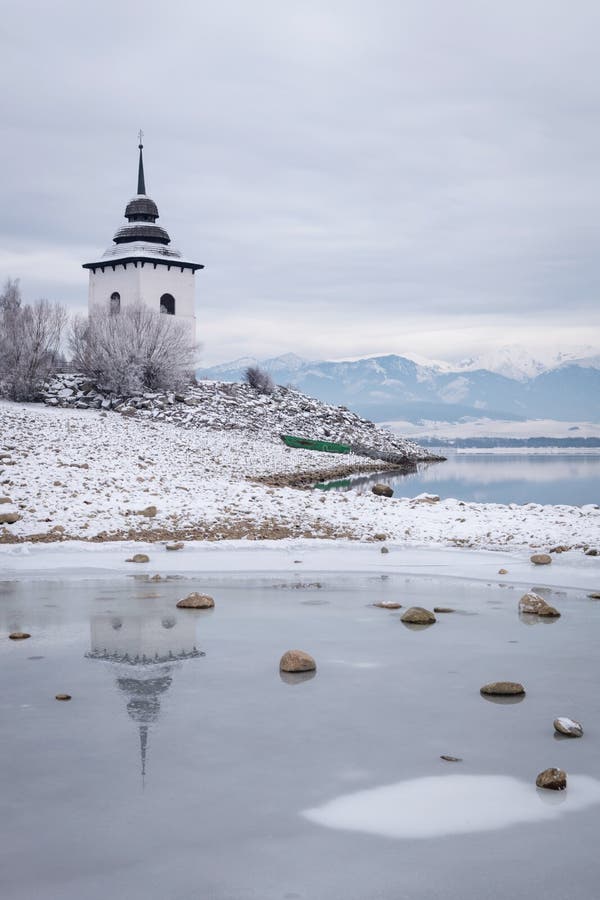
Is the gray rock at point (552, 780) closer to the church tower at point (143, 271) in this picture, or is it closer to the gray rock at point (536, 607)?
→ the gray rock at point (536, 607)

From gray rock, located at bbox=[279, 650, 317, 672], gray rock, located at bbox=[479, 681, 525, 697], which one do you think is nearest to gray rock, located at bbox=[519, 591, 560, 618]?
gray rock, located at bbox=[479, 681, 525, 697]

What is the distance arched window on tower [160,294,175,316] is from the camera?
62.1 metres

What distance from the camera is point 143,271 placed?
60500 mm

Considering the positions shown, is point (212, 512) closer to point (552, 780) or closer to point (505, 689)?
point (505, 689)

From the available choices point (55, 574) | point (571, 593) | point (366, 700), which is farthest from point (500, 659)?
point (55, 574)

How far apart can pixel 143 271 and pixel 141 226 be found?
186 inches

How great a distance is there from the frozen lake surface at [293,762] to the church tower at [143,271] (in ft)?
173

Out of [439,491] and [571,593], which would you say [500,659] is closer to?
[571,593]

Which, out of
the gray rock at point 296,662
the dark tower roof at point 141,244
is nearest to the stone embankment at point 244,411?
the dark tower roof at point 141,244

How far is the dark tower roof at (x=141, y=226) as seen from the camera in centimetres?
6347

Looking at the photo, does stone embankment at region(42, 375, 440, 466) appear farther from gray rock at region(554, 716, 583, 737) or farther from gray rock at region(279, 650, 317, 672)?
gray rock at region(554, 716, 583, 737)

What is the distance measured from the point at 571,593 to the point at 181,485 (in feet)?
28.9

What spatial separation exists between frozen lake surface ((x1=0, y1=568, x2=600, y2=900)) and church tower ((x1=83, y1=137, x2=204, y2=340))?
5281 cm

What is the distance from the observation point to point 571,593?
10820 millimetres
